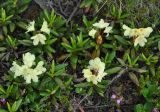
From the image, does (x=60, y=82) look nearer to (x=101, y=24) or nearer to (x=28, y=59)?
(x=28, y=59)

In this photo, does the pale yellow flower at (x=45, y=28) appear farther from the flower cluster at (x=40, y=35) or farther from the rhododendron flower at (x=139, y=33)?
the rhododendron flower at (x=139, y=33)

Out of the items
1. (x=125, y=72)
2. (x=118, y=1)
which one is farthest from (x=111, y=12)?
(x=125, y=72)

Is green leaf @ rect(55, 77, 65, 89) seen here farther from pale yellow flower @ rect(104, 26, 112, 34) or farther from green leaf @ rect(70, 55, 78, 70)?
pale yellow flower @ rect(104, 26, 112, 34)

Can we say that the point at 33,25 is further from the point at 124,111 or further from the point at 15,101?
the point at 124,111

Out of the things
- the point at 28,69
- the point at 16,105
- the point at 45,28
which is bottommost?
the point at 16,105

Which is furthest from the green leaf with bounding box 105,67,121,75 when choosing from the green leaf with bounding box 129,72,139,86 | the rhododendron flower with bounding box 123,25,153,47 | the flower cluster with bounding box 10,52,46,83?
the flower cluster with bounding box 10,52,46,83

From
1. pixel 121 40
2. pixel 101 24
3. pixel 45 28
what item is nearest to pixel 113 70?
pixel 121 40

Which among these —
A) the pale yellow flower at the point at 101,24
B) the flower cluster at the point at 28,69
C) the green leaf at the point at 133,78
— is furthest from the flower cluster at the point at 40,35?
the green leaf at the point at 133,78
